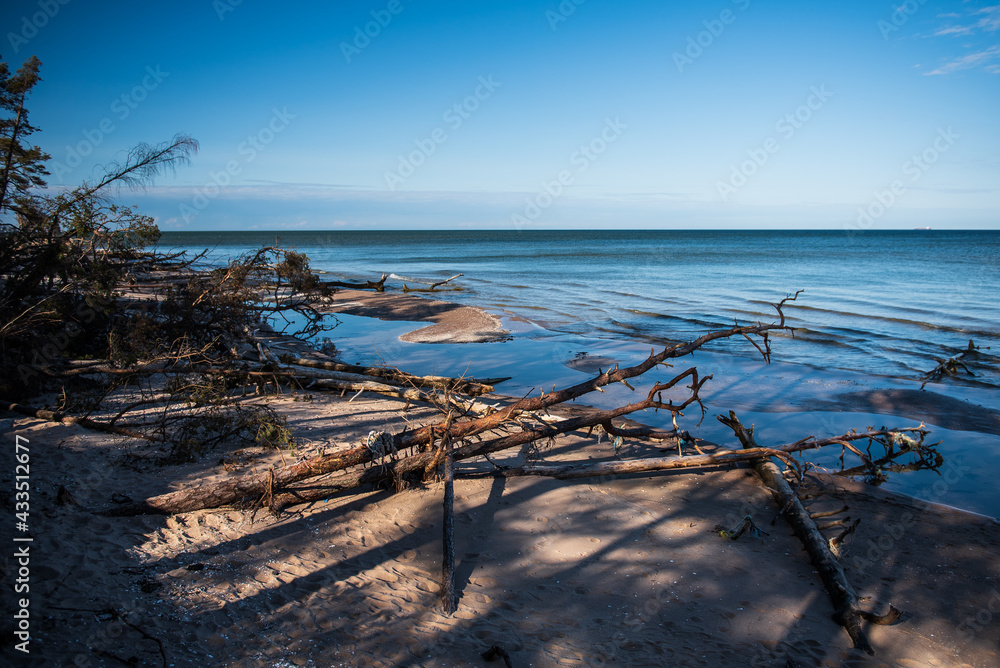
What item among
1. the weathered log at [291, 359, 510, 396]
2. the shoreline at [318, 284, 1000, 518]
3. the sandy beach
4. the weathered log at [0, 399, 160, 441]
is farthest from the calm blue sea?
the sandy beach

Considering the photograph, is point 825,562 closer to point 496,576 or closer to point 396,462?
point 496,576

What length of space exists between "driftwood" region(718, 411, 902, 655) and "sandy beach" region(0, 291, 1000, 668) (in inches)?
3.0

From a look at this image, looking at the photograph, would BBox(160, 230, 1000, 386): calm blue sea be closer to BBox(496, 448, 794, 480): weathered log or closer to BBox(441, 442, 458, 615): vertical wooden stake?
BBox(496, 448, 794, 480): weathered log

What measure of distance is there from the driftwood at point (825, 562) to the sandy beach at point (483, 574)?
0.25ft

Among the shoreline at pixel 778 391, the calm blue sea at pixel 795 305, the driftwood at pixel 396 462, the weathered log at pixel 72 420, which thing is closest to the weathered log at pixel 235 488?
the driftwood at pixel 396 462

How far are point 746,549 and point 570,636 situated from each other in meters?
1.97

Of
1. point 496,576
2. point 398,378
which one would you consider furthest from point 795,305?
point 496,576

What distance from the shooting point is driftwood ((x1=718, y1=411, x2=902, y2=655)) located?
3557 mm

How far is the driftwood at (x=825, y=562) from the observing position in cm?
356

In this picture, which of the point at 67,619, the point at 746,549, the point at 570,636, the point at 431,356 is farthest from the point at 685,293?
the point at 67,619

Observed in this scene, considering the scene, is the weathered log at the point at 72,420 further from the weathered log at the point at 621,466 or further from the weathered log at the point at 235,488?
the weathered log at the point at 621,466

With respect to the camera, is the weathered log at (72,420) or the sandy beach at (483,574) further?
the weathered log at (72,420)

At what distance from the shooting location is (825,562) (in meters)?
4.08

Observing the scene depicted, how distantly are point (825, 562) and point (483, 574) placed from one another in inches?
104
